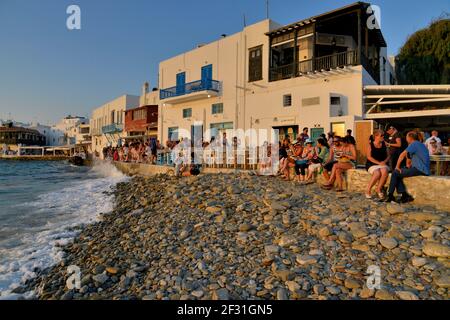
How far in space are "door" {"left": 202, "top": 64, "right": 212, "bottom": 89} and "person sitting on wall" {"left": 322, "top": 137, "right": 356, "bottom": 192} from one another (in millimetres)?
14874

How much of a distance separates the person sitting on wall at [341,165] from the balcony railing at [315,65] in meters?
8.95

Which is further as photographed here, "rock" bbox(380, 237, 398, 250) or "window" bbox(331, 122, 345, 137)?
"window" bbox(331, 122, 345, 137)

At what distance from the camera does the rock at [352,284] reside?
3613 mm

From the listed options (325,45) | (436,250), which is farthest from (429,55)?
(436,250)

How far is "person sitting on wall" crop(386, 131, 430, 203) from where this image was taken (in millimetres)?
6250

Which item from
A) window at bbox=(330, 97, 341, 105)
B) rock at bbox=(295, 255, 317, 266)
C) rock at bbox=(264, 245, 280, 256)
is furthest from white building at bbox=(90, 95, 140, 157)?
rock at bbox=(295, 255, 317, 266)

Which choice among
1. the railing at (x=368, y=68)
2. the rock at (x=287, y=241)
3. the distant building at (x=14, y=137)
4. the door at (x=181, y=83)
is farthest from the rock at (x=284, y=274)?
the distant building at (x=14, y=137)

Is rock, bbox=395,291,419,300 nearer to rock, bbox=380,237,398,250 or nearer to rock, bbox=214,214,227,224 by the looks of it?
rock, bbox=380,237,398,250

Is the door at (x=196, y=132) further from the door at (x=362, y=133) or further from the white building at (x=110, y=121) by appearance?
the white building at (x=110, y=121)

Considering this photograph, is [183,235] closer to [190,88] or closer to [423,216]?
[423,216]

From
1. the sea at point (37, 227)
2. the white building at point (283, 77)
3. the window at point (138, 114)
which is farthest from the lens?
the window at point (138, 114)

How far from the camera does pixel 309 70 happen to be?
17.1 meters

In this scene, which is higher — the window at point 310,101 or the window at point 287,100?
the window at point 287,100
